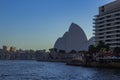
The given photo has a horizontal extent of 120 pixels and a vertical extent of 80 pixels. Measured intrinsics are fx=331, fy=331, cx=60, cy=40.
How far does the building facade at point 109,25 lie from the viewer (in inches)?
5960

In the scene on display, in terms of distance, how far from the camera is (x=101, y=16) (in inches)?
6540

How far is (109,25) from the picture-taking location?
516ft

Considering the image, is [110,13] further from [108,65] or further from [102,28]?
[108,65]

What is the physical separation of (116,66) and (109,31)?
5896 centimetres

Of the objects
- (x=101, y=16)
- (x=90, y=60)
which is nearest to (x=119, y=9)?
(x=101, y=16)

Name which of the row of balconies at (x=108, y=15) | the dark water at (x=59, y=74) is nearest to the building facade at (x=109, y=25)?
the row of balconies at (x=108, y=15)

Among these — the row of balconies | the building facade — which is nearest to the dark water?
the building facade

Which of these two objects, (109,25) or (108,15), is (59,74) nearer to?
(109,25)

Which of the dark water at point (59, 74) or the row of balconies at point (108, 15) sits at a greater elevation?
the row of balconies at point (108, 15)

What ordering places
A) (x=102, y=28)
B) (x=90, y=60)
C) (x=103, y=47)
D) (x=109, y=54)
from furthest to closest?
(x=102, y=28) < (x=103, y=47) < (x=90, y=60) < (x=109, y=54)

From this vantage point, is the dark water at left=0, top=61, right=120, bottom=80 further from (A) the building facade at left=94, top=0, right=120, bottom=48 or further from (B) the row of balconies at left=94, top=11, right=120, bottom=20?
(B) the row of balconies at left=94, top=11, right=120, bottom=20

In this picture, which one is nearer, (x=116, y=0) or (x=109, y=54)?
(x=109, y=54)

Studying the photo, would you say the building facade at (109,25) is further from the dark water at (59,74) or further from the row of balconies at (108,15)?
the dark water at (59,74)

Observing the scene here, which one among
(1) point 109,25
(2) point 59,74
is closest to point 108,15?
(1) point 109,25
